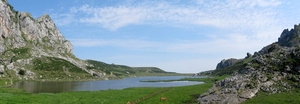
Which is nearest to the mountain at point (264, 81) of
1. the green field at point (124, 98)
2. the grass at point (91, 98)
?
the green field at point (124, 98)

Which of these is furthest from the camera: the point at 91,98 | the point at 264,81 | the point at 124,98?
the point at 264,81

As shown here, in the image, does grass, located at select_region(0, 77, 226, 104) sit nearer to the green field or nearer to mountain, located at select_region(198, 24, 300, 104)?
the green field

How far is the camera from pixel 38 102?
4938 centimetres

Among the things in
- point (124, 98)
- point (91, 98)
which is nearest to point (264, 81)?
point (124, 98)

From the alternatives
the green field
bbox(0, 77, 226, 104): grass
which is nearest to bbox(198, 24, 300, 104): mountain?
the green field

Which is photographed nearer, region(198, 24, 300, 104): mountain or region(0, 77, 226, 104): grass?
region(0, 77, 226, 104): grass

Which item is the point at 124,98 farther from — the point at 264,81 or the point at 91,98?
the point at 264,81

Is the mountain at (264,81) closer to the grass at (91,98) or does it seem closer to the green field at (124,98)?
the green field at (124,98)

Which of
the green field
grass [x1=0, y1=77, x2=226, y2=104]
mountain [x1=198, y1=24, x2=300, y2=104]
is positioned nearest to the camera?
the green field

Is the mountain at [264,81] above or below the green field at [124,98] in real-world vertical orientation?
above

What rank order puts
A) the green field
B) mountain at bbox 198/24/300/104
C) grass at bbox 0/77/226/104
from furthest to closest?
1. mountain at bbox 198/24/300/104
2. grass at bbox 0/77/226/104
3. the green field

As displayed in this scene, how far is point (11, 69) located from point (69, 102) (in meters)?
169

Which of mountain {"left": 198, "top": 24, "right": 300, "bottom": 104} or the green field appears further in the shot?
mountain {"left": 198, "top": 24, "right": 300, "bottom": 104}

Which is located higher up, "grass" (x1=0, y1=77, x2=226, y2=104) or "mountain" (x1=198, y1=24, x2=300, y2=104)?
"mountain" (x1=198, y1=24, x2=300, y2=104)
